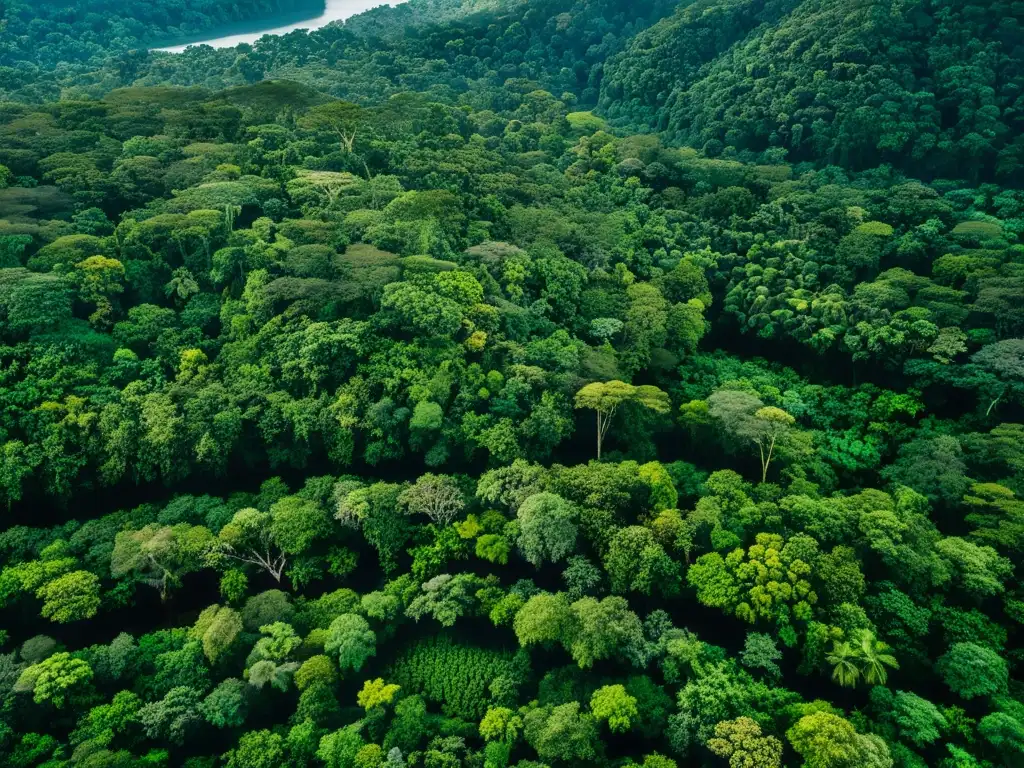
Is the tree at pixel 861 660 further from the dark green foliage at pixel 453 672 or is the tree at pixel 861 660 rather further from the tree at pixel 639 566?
the dark green foliage at pixel 453 672

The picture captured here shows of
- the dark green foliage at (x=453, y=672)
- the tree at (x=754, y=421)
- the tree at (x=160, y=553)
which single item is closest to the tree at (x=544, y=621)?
the dark green foliage at (x=453, y=672)

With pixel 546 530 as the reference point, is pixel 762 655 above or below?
below

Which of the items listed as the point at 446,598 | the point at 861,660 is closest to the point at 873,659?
the point at 861,660

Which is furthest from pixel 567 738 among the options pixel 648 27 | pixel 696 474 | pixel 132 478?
pixel 648 27

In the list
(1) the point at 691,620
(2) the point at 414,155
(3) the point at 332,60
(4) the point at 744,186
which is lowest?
(1) the point at 691,620

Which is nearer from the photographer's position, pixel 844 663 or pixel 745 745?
pixel 745 745

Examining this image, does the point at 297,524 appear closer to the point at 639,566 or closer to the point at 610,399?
the point at 639,566

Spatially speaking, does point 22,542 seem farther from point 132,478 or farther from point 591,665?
point 591,665
